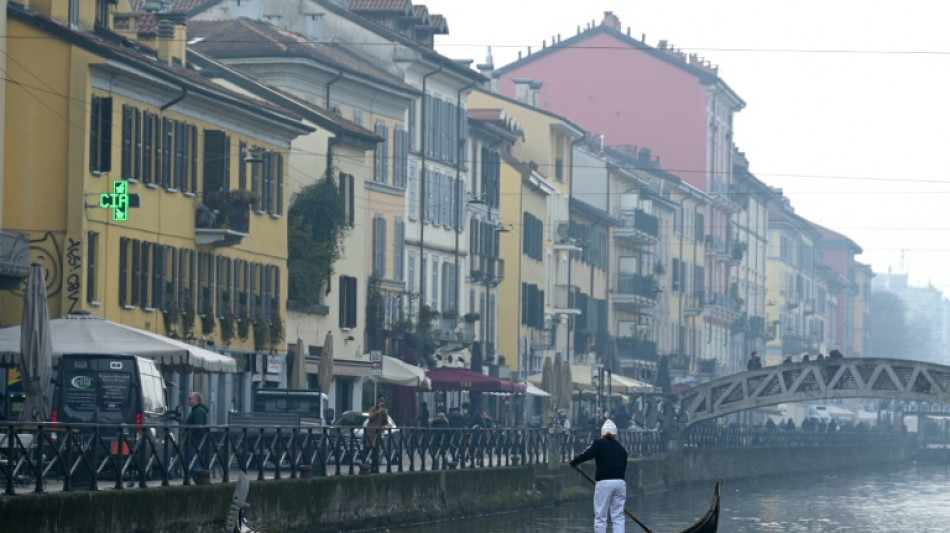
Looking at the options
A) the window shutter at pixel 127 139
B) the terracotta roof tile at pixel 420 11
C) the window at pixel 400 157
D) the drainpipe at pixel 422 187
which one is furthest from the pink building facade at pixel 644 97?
the window shutter at pixel 127 139

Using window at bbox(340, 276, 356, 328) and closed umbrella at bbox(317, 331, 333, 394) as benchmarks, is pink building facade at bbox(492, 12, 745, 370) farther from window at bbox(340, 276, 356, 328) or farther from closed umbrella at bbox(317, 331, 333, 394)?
closed umbrella at bbox(317, 331, 333, 394)

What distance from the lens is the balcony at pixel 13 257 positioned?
44.2 metres

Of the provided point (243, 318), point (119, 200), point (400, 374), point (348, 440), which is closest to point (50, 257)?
point (119, 200)

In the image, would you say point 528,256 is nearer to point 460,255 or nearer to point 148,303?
point 460,255

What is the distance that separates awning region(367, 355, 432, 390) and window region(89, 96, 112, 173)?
14569 mm

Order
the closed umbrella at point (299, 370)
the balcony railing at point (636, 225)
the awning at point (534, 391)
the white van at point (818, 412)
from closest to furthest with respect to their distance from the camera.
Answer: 1. the closed umbrella at point (299, 370)
2. the awning at point (534, 391)
3. the balcony railing at point (636, 225)
4. the white van at point (818, 412)

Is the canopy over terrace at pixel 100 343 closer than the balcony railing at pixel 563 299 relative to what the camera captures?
Yes

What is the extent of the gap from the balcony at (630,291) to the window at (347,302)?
42.3 meters

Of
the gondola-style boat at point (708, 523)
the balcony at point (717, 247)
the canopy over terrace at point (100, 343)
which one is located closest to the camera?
the gondola-style boat at point (708, 523)

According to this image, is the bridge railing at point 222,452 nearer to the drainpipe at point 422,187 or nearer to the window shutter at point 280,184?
the window shutter at point 280,184

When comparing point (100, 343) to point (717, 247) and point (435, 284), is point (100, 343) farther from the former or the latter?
point (717, 247)

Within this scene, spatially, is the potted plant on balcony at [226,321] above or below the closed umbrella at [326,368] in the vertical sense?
above

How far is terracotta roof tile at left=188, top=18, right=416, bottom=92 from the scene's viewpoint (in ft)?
216

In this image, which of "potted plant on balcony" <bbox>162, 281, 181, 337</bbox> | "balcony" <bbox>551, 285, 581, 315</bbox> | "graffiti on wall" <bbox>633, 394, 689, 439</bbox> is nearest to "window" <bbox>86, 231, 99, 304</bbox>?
"potted plant on balcony" <bbox>162, 281, 181, 337</bbox>
